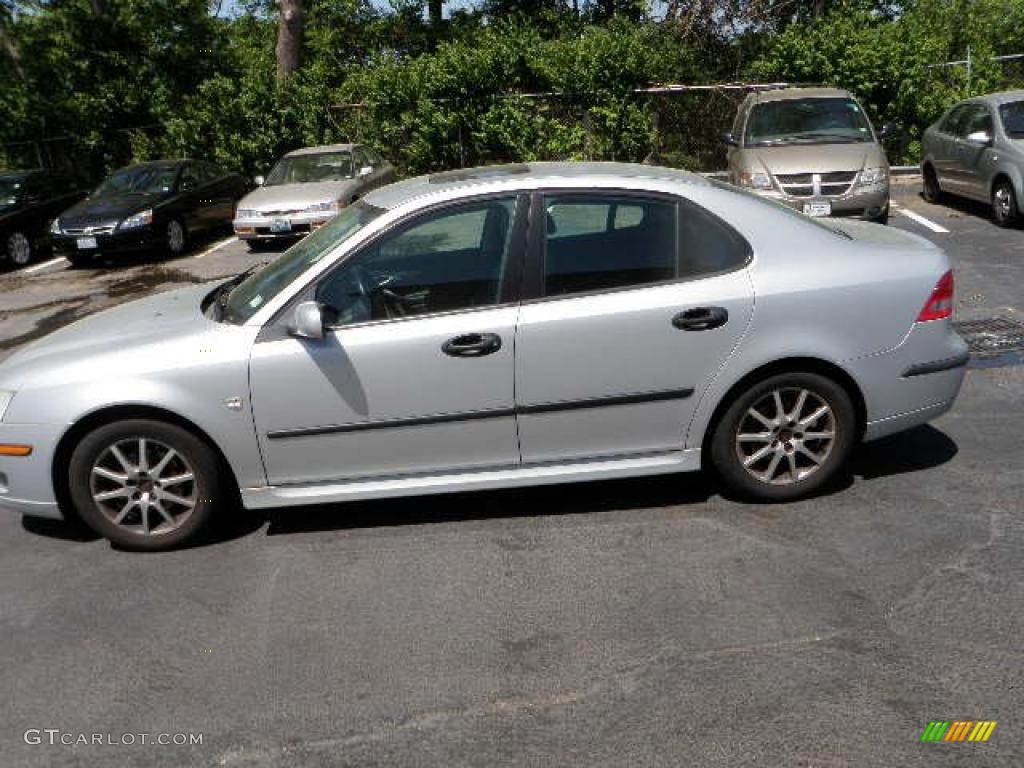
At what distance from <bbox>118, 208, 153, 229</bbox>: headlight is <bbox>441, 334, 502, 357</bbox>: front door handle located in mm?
10706

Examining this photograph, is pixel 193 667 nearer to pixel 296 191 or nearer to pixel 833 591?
pixel 833 591

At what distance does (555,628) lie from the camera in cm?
Answer: 392

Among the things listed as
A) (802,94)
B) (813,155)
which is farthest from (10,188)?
(813,155)

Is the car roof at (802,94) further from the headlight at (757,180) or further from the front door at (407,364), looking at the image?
the front door at (407,364)

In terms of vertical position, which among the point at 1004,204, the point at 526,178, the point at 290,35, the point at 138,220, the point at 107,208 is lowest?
the point at 1004,204

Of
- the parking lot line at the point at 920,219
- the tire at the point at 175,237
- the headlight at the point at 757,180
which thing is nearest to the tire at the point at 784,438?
the headlight at the point at 757,180

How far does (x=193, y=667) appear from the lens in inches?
150

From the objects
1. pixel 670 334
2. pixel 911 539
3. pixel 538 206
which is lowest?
pixel 911 539

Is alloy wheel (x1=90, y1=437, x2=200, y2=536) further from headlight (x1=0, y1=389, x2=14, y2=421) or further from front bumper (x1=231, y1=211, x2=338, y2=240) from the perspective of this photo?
front bumper (x1=231, y1=211, x2=338, y2=240)

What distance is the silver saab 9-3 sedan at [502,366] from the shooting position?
4531mm

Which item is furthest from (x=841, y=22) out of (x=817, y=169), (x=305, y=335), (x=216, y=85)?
(x=305, y=335)

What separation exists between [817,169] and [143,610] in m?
9.02

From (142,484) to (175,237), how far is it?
421 inches

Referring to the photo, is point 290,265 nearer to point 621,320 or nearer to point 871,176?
point 621,320
